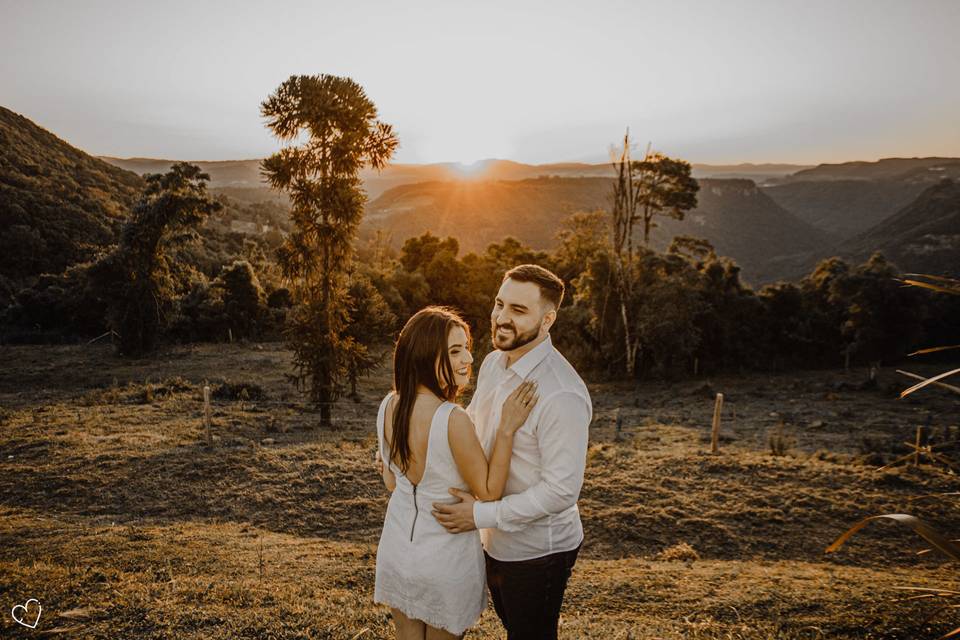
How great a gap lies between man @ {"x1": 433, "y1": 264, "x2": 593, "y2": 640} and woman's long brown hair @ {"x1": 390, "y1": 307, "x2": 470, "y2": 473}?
0.84 feet

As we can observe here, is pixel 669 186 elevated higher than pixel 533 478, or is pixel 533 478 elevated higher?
pixel 669 186

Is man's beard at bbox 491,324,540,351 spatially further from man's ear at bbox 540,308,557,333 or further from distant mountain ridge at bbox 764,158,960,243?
distant mountain ridge at bbox 764,158,960,243

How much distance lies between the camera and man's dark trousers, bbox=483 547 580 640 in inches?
92.4

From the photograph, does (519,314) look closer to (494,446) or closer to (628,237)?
(494,446)

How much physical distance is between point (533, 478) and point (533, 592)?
527 millimetres

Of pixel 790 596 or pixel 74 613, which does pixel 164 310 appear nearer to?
pixel 74 613

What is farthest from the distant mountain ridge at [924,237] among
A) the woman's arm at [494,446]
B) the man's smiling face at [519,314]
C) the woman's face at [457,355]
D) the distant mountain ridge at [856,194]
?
the woman's face at [457,355]

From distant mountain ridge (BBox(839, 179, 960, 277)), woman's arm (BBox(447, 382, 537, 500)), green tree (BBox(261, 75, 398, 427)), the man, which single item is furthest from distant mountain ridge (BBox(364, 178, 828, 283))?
woman's arm (BBox(447, 382, 537, 500))

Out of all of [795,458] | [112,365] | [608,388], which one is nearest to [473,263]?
[608,388]

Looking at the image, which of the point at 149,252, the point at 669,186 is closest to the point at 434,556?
the point at 149,252

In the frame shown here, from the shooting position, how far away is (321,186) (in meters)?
12.2

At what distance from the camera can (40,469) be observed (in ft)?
29.4

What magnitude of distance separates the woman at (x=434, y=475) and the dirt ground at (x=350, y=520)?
58.3 inches

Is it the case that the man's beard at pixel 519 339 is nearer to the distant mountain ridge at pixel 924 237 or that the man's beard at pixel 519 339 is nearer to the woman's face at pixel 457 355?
the woman's face at pixel 457 355
